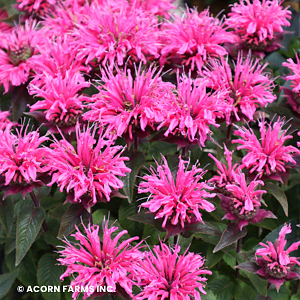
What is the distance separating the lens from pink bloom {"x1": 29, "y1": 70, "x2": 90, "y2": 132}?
937mm

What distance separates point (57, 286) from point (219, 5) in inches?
111

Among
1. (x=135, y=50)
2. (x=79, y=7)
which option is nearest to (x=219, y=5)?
(x=79, y=7)

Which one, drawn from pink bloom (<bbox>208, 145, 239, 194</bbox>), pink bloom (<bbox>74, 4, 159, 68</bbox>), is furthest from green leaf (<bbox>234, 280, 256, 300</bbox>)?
pink bloom (<bbox>74, 4, 159, 68</bbox>)

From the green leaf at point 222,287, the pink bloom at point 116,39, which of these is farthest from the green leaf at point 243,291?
the pink bloom at point 116,39

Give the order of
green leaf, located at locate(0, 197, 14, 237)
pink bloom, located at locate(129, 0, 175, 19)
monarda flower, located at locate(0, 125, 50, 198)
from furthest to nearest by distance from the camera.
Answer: pink bloom, located at locate(129, 0, 175, 19)
green leaf, located at locate(0, 197, 14, 237)
monarda flower, located at locate(0, 125, 50, 198)

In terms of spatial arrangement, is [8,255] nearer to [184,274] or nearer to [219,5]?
[184,274]

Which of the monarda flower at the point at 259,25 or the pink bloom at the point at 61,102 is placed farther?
the monarda flower at the point at 259,25

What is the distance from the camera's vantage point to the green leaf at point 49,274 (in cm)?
99

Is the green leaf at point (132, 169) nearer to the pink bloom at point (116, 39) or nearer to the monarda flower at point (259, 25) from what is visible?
the pink bloom at point (116, 39)

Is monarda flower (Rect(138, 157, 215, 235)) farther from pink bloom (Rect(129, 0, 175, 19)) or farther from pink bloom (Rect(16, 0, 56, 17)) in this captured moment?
pink bloom (Rect(16, 0, 56, 17))

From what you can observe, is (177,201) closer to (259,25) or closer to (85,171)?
(85,171)

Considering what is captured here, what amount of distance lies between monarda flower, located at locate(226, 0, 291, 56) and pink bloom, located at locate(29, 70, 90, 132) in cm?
50

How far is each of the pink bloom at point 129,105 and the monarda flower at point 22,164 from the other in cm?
15

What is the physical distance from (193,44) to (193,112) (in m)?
0.24
